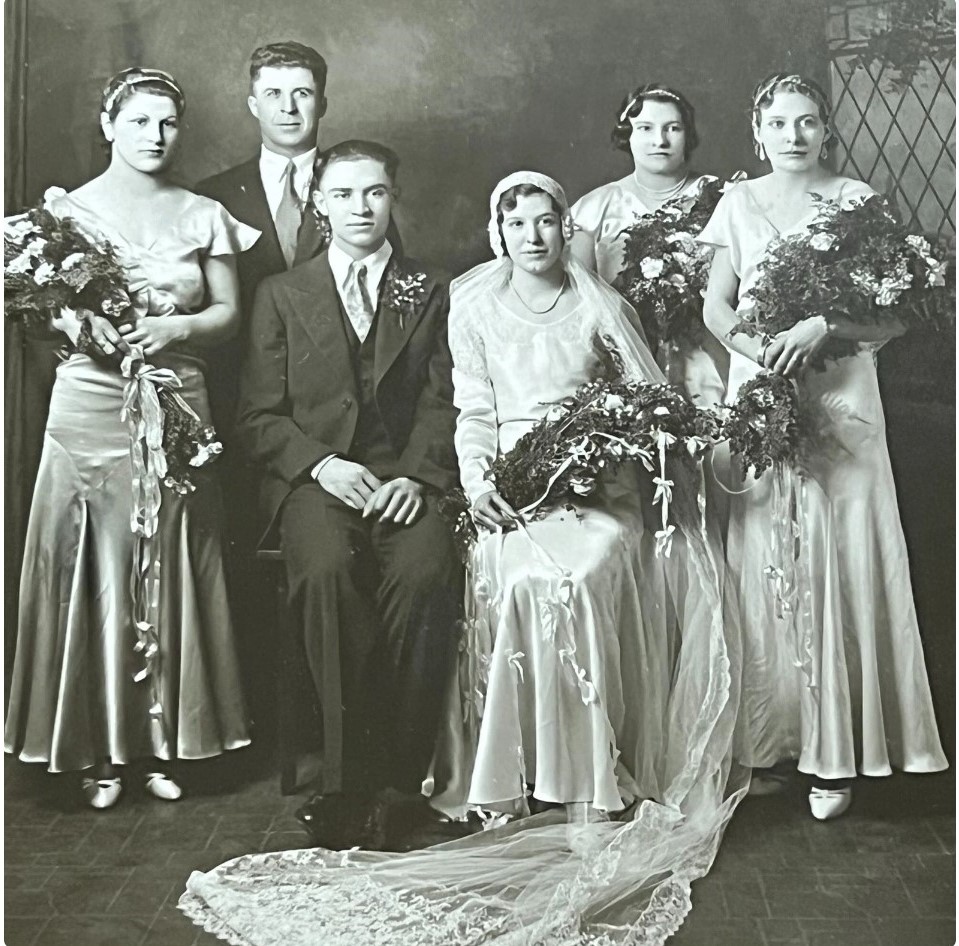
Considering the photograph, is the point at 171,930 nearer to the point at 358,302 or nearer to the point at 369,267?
the point at 358,302

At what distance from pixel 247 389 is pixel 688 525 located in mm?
1641

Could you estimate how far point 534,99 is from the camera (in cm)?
385

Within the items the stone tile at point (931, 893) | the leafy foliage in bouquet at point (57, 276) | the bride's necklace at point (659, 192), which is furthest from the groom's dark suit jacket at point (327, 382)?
the stone tile at point (931, 893)

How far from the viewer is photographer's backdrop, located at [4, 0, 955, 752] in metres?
3.82

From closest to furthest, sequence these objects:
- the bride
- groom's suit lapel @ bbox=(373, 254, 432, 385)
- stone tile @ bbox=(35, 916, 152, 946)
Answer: the bride, stone tile @ bbox=(35, 916, 152, 946), groom's suit lapel @ bbox=(373, 254, 432, 385)

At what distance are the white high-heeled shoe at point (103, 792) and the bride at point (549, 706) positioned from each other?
0.41 m

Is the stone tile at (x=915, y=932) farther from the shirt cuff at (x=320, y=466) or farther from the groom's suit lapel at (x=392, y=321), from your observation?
the groom's suit lapel at (x=392, y=321)

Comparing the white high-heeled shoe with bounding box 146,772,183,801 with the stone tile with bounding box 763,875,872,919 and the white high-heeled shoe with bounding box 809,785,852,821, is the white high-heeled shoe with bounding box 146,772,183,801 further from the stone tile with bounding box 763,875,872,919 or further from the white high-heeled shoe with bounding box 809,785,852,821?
the white high-heeled shoe with bounding box 809,785,852,821

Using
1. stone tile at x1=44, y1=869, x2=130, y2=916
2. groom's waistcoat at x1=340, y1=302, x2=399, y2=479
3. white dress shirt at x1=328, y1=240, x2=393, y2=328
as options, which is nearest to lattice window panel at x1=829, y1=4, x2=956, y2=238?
white dress shirt at x1=328, y1=240, x2=393, y2=328

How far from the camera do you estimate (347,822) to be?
3713mm

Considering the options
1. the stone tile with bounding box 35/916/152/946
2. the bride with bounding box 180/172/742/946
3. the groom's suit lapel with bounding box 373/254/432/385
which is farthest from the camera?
the groom's suit lapel with bounding box 373/254/432/385

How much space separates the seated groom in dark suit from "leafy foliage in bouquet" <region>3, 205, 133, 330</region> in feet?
1.70

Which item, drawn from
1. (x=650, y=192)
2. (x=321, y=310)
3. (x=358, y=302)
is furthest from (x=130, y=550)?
(x=650, y=192)

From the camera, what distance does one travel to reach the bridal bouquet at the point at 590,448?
3.67 m
